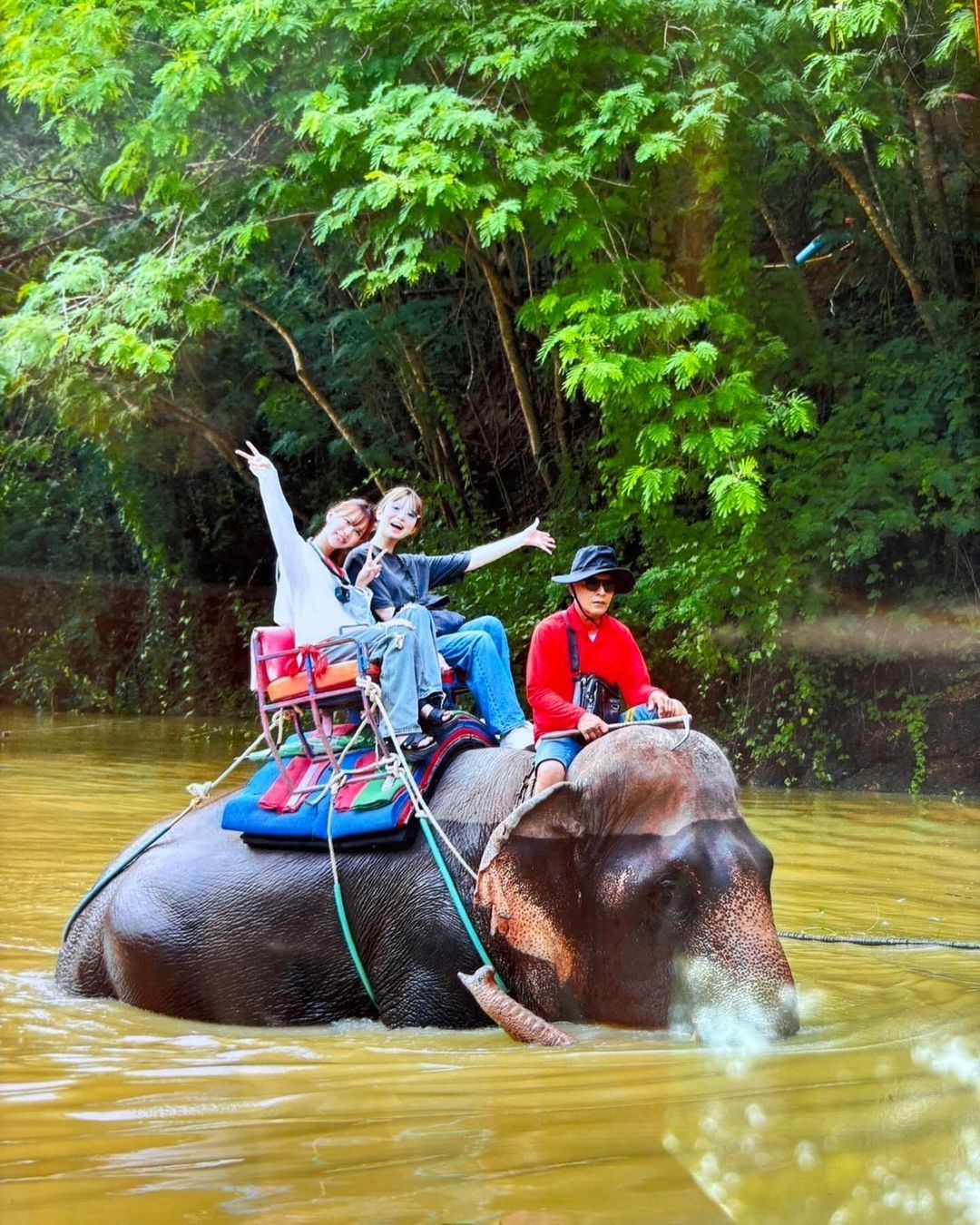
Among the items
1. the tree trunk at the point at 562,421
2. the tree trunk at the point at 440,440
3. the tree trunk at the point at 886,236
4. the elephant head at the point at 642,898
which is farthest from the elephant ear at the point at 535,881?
the tree trunk at the point at 440,440

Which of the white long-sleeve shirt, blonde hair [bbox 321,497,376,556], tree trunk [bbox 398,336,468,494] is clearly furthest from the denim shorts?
tree trunk [bbox 398,336,468,494]

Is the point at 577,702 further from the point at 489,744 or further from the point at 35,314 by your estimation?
the point at 35,314

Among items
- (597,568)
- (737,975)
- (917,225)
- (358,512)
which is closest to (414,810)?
(597,568)

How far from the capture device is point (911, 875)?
7293 millimetres

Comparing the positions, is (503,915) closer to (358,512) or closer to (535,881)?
(535,881)

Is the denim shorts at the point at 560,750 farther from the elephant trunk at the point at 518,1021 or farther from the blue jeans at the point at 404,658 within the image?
the elephant trunk at the point at 518,1021

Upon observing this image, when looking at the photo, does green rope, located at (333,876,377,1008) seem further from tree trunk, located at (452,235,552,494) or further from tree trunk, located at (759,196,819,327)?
tree trunk, located at (452,235,552,494)

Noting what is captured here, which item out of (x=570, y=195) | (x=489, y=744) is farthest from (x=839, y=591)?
(x=489, y=744)

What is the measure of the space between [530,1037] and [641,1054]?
0.31 m

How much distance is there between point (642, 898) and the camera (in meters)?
4.02

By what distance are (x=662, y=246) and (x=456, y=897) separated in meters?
→ 8.95

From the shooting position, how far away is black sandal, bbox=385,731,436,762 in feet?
15.7

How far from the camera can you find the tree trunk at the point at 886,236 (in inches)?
472

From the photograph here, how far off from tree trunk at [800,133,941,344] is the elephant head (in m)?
8.67
